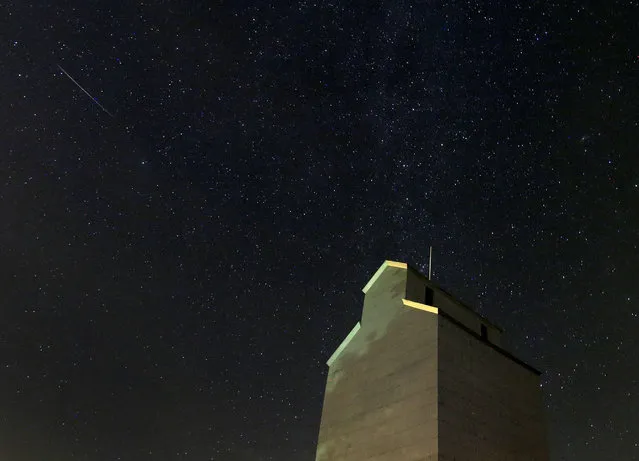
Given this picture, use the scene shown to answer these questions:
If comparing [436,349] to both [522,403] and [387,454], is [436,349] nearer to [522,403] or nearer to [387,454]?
[387,454]

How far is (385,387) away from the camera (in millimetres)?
15859

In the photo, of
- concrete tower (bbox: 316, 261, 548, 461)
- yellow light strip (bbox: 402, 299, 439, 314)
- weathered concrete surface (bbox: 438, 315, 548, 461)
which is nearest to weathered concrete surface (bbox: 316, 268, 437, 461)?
concrete tower (bbox: 316, 261, 548, 461)

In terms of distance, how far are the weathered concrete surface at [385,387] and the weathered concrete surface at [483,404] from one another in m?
0.41

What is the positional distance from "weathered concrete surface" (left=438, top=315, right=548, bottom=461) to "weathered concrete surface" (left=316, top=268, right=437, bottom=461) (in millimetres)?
412

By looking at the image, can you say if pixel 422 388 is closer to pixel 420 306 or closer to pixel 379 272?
pixel 420 306

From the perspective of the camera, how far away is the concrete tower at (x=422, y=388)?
14.2 meters

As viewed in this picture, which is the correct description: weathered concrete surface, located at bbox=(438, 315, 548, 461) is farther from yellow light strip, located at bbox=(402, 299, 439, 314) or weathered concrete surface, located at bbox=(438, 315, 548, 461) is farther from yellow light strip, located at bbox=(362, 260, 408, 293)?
yellow light strip, located at bbox=(362, 260, 408, 293)

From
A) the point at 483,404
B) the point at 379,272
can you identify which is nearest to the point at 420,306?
the point at 379,272

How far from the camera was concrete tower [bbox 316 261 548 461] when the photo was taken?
1424 centimetres

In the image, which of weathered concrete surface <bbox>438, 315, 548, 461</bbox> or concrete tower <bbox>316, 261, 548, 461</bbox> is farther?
concrete tower <bbox>316, 261, 548, 461</bbox>

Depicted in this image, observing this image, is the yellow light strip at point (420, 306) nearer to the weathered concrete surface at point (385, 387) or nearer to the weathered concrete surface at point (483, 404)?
the weathered concrete surface at point (385, 387)

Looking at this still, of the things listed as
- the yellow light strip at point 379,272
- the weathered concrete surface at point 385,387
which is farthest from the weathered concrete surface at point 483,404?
the yellow light strip at point 379,272

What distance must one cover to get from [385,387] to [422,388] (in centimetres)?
157

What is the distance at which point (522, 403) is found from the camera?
17047 millimetres
